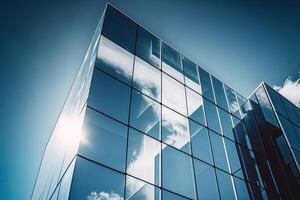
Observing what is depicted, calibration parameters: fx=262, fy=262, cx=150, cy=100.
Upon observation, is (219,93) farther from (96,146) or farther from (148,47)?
(96,146)

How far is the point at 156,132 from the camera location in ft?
41.8

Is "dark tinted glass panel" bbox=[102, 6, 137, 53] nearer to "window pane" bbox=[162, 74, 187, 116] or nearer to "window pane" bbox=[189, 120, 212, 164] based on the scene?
"window pane" bbox=[162, 74, 187, 116]

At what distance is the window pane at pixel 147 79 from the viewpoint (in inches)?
489

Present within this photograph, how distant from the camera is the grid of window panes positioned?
9.66 meters

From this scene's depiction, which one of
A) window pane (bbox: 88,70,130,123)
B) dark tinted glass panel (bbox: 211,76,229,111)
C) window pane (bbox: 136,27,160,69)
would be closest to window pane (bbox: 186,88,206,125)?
dark tinted glass panel (bbox: 211,76,229,111)

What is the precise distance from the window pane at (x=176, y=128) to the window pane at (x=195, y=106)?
83cm

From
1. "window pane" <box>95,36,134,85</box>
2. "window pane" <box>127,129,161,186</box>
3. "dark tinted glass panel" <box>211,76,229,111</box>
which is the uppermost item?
"dark tinted glass panel" <box>211,76,229,111</box>

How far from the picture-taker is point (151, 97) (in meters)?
12.5

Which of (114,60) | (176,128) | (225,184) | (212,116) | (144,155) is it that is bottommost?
(225,184)

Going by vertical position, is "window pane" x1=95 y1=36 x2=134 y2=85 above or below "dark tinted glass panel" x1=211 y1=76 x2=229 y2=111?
below

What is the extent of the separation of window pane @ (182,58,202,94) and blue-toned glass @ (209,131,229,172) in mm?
3088

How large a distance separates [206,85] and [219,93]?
129 centimetres

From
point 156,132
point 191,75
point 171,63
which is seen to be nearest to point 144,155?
point 156,132

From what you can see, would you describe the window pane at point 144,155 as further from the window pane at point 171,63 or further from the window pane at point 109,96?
the window pane at point 171,63
